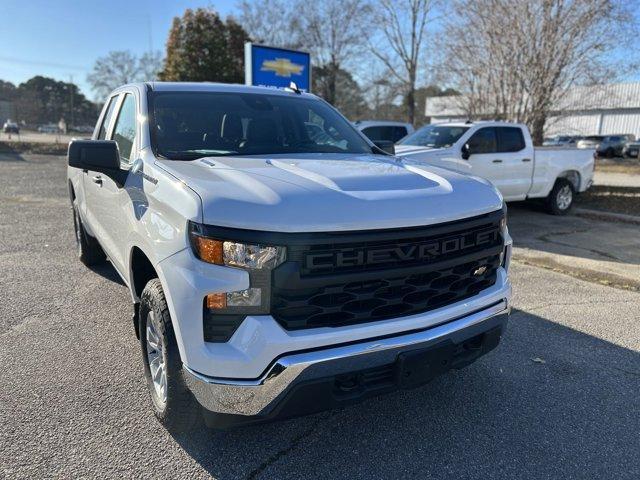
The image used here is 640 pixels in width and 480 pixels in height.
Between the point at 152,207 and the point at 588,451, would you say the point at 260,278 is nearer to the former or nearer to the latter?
the point at 152,207

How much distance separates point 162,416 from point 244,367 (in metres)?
0.82

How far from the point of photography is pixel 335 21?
33188mm

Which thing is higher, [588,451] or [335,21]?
[335,21]

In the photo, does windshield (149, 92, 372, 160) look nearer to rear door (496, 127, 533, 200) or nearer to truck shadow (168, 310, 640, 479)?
truck shadow (168, 310, 640, 479)

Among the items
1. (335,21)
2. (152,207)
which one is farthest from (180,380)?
(335,21)

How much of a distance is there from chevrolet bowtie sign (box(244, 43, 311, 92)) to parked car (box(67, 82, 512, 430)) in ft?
38.6

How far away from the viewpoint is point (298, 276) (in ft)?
6.98

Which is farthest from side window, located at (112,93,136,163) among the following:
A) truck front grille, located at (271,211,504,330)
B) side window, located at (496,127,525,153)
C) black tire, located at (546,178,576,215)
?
black tire, located at (546,178,576,215)

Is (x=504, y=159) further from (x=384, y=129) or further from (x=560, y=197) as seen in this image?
(x=384, y=129)

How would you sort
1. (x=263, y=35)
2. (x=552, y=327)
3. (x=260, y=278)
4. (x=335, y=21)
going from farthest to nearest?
1. (x=263, y=35)
2. (x=335, y=21)
3. (x=552, y=327)
4. (x=260, y=278)

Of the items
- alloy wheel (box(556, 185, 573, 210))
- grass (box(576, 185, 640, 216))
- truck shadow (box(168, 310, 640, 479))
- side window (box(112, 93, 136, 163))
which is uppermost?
side window (box(112, 93, 136, 163))

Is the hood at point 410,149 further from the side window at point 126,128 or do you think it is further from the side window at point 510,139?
the side window at point 126,128

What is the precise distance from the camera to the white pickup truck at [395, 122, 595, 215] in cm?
917

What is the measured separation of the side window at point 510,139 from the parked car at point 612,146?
2966 cm
